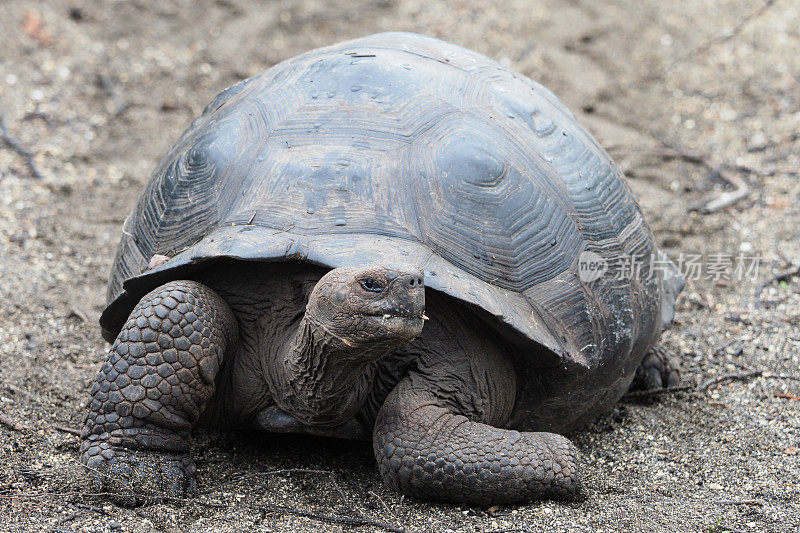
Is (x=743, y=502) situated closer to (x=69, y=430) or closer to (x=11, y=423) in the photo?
(x=69, y=430)

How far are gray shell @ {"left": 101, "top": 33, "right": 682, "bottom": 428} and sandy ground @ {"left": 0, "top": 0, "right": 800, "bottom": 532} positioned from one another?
1.73 ft

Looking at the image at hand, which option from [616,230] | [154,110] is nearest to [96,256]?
[154,110]

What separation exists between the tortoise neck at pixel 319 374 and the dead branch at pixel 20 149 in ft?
11.4

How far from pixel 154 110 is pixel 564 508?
5.10 m

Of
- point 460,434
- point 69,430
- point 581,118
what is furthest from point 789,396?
point 581,118

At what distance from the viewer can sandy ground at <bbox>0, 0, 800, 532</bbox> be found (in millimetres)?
3133

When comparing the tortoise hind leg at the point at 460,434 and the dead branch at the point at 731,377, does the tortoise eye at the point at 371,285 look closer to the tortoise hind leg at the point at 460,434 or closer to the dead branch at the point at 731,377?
the tortoise hind leg at the point at 460,434

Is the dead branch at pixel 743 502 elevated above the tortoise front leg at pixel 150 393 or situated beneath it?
situated beneath

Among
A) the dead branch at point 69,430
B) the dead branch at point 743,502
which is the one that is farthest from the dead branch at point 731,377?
the dead branch at point 69,430

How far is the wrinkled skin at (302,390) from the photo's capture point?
3053 millimetres

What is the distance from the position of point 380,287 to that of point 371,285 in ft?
0.10

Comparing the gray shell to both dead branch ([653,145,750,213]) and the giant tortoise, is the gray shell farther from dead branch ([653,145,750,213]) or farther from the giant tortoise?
dead branch ([653,145,750,213])

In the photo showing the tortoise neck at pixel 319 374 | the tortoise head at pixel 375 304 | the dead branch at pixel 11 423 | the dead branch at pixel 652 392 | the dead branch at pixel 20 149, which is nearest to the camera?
the tortoise head at pixel 375 304

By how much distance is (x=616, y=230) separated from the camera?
378cm
